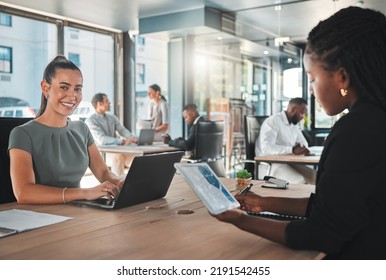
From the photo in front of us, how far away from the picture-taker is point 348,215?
912mm

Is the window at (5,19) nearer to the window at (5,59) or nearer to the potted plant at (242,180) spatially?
the window at (5,59)

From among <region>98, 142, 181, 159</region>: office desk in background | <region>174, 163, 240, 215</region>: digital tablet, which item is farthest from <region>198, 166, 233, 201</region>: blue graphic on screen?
<region>98, 142, 181, 159</region>: office desk in background

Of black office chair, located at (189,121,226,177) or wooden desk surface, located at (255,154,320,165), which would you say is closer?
wooden desk surface, located at (255,154,320,165)

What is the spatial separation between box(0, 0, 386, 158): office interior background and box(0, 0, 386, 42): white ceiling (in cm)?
1

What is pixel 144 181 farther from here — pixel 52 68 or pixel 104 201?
pixel 52 68

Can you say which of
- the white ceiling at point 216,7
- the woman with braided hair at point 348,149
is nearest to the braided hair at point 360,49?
the woman with braided hair at point 348,149

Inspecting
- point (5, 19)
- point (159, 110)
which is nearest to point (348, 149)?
point (159, 110)

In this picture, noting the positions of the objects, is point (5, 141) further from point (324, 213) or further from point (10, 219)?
point (324, 213)

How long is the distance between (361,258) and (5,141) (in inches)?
59.1

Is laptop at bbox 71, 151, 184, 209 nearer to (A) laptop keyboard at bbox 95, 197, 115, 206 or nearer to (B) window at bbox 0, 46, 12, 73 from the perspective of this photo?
(A) laptop keyboard at bbox 95, 197, 115, 206

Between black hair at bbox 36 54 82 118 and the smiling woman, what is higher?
black hair at bbox 36 54 82 118

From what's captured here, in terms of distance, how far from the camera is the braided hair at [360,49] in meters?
0.99

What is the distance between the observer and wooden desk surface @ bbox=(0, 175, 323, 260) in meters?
0.98
